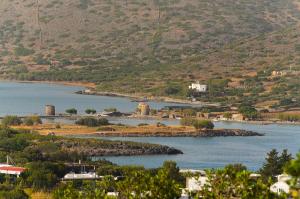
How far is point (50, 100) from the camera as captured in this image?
142 meters

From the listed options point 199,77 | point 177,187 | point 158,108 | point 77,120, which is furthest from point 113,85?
point 177,187

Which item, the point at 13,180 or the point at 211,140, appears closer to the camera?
the point at 13,180

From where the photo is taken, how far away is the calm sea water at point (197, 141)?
74.0m

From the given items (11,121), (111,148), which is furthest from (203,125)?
(111,148)

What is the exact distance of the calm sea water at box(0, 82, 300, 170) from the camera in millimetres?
74000

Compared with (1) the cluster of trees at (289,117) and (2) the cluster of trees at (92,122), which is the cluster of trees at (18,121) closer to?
(2) the cluster of trees at (92,122)

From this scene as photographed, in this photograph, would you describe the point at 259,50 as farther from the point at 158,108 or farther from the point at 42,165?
the point at 42,165

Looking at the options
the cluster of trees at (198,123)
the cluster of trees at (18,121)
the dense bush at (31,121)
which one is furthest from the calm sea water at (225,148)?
→ the cluster of trees at (18,121)

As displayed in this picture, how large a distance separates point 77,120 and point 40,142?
101ft

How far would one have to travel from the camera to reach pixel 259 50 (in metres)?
169

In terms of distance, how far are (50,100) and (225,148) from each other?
6068cm

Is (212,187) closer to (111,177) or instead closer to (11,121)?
(111,177)

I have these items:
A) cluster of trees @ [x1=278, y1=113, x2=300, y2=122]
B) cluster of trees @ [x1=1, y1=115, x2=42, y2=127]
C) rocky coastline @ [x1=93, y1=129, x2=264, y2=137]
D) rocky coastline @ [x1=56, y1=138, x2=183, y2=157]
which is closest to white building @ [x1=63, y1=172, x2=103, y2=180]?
rocky coastline @ [x1=56, y1=138, x2=183, y2=157]

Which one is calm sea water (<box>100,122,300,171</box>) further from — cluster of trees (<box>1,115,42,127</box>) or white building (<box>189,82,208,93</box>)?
white building (<box>189,82,208,93</box>)
